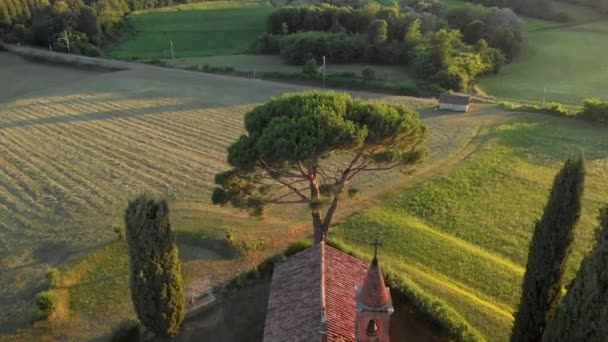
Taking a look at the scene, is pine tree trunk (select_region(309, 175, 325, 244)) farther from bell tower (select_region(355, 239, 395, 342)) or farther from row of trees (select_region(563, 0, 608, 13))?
row of trees (select_region(563, 0, 608, 13))

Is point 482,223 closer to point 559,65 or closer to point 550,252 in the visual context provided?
point 550,252

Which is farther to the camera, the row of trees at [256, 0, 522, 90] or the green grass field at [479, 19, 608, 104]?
the row of trees at [256, 0, 522, 90]

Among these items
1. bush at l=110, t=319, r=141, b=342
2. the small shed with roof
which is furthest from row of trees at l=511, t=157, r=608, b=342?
the small shed with roof

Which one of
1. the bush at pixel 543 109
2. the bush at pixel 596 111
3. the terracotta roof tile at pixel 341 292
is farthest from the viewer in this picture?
the bush at pixel 543 109

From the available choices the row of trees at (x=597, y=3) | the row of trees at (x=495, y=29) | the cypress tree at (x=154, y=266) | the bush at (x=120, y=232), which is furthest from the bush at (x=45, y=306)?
the row of trees at (x=597, y=3)

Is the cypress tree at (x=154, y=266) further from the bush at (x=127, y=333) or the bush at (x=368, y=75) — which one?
the bush at (x=368, y=75)

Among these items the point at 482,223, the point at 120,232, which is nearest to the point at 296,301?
the point at 120,232

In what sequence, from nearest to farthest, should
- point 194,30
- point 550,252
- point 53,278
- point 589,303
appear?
point 589,303
point 550,252
point 53,278
point 194,30
